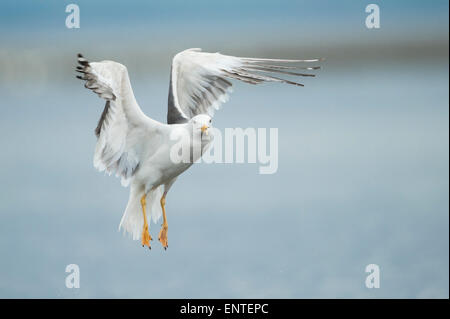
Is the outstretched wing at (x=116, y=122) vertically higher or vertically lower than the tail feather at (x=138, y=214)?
higher

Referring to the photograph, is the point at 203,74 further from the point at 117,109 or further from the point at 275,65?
the point at 117,109

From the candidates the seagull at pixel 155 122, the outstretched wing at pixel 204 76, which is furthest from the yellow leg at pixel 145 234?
the outstretched wing at pixel 204 76

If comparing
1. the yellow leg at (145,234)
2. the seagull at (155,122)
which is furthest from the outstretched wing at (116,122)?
the yellow leg at (145,234)

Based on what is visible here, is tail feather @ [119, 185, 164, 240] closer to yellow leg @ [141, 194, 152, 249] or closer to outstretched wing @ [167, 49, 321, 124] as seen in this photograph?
yellow leg @ [141, 194, 152, 249]

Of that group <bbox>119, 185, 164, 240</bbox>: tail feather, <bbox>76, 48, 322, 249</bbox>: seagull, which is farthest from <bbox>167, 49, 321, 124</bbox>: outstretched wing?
<bbox>119, 185, 164, 240</bbox>: tail feather

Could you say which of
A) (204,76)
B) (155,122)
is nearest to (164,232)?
(155,122)

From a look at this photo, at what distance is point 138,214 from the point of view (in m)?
3.98

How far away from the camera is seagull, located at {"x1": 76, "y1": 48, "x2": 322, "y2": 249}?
3.51m

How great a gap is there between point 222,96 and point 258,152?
35 cm

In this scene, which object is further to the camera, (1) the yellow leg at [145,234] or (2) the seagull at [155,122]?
(1) the yellow leg at [145,234]

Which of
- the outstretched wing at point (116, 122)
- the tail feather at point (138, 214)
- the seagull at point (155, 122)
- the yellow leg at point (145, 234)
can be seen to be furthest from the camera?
the tail feather at point (138, 214)

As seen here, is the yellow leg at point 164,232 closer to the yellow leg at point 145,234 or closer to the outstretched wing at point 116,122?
the yellow leg at point 145,234

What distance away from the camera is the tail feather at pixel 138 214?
3.96 metres

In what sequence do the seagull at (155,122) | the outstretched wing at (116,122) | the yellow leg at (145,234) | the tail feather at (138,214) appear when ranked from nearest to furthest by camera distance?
1. the outstretched wing at (116,122)
2. the seagull at (155,122)
3. the yellow leg at (145,234)
4. the tail feather at (138,214)
